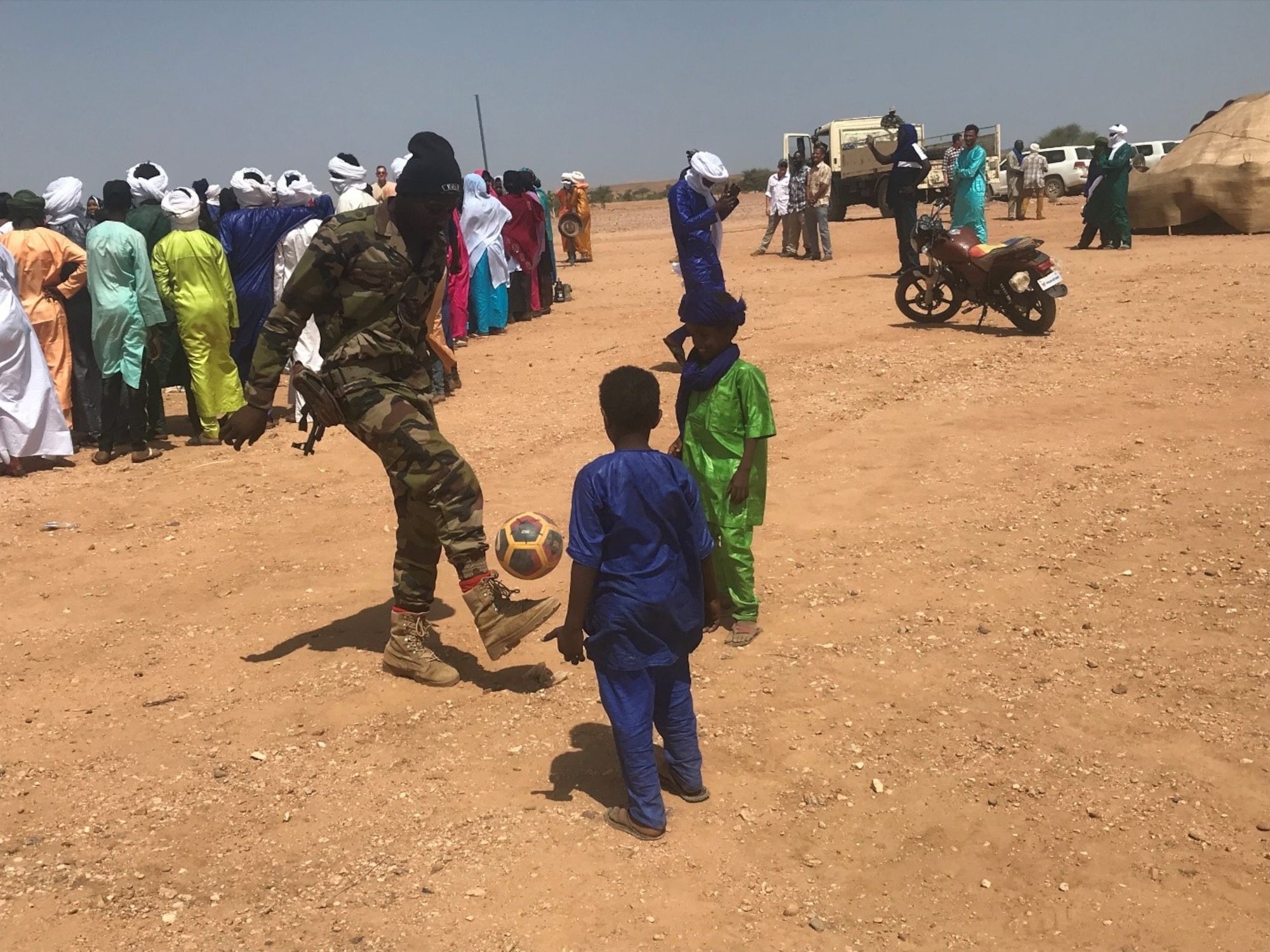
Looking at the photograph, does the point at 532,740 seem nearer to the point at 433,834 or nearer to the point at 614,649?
the point at 433,834

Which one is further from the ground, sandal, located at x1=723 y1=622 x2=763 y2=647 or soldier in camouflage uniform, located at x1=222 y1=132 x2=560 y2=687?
soldier in camouflage uniform, located at x1=222 y1=132 x2=560 y2=687

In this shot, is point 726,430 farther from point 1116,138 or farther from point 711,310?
point 1116,138

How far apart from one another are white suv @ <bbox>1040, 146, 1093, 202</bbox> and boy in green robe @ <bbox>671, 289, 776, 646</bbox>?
2975 cm

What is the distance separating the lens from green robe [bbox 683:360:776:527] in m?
4.41

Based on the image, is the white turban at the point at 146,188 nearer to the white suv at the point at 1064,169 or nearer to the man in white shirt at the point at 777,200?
the man in white shirt at the point at 777,200

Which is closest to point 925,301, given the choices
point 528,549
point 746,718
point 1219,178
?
point 746,718

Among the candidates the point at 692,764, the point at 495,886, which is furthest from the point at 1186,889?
the point at 495,886

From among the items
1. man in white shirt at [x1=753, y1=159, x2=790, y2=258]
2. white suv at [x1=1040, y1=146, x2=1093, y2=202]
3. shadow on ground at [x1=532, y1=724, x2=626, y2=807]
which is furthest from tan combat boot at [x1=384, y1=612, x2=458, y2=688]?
white suv at [x1=1040, y1=146, x2=1093, y2=202]

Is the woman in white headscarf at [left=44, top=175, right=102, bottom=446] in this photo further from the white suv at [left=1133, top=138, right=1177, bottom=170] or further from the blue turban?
the white suv at [left=1133, top=138, right=1177, bottom=170]

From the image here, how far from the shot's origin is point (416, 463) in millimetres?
4391

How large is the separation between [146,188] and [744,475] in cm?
676

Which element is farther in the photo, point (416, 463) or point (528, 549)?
point (416, 463)

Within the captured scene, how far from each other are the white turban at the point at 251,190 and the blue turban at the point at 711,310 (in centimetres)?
610

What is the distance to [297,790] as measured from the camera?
3.88 metres
